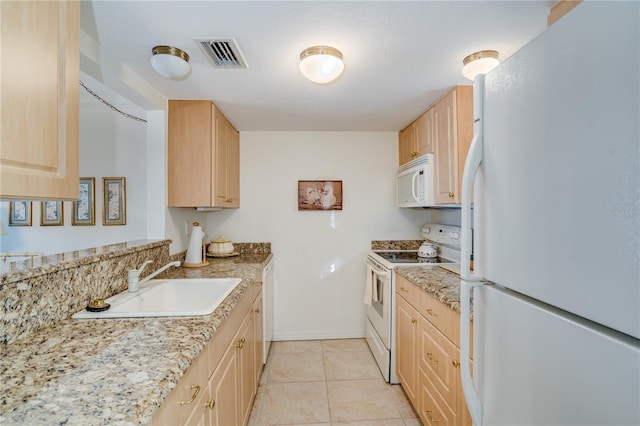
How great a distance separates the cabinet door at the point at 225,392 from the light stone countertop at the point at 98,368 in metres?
0.24

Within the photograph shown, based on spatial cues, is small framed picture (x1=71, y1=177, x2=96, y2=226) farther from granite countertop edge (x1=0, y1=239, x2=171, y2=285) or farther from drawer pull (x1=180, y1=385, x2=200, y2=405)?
drawer pull (x1=180, y1=385, x2=200, y2=405)

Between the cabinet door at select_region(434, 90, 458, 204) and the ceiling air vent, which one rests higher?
the ceiling air vent

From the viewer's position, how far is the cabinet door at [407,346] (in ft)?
6.20

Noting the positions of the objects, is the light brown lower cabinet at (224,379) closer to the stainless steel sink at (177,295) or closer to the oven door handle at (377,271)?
the stainless steel sink at (177,295)

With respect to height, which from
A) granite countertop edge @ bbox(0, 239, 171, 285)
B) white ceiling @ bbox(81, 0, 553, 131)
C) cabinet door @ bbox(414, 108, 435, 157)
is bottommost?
granite countertop edge @ bbox(0, 239, 171, 285)

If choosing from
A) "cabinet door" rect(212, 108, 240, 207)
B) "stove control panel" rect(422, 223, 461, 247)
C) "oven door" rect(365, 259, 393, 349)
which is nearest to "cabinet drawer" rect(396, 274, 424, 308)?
"oven door" rect(365, 259, 393, 349)

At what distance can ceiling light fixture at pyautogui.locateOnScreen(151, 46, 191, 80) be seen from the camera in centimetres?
146

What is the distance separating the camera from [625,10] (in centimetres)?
46

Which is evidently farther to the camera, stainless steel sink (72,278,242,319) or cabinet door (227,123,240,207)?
cabinet door (227,123,240,207)

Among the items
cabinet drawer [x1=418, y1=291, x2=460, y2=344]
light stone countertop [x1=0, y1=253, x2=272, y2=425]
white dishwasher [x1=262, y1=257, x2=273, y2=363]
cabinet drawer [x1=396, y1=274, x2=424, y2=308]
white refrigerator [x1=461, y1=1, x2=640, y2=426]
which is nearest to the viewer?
white refrigerator [x1=461, y1=1, x2=640, y2=426]

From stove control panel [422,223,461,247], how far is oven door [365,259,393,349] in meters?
0.63

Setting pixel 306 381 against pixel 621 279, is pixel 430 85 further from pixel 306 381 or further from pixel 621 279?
pixel 306 381

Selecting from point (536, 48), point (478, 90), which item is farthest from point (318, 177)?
point (536, 48)

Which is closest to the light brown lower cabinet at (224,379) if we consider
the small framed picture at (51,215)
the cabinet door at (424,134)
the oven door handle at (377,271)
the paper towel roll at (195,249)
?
the paper towel roll at (195,249)
